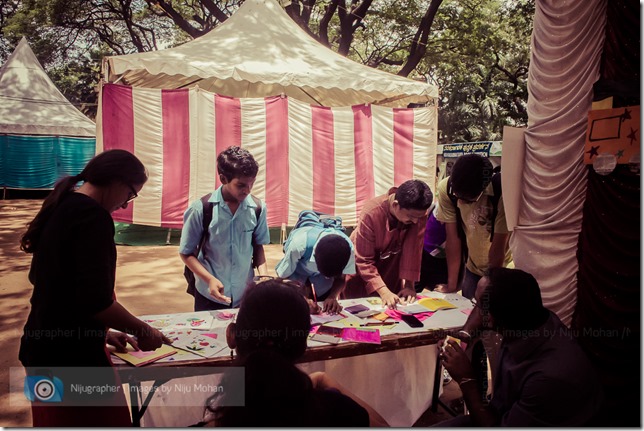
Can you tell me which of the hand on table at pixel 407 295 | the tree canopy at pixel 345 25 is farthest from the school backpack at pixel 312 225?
the tree canopy at pixel 345 25

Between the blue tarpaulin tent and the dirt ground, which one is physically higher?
the blue tarpaulin tent

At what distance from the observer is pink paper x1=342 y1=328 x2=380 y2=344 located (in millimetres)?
2453

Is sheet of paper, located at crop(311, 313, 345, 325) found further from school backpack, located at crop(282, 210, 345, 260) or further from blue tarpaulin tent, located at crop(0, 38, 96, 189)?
blue tarpaulin tent, located at crop(0, 38, 96, 189)

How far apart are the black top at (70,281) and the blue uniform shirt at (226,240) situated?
1.12m

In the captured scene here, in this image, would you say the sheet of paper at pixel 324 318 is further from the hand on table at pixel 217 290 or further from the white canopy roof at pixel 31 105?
the white canopy roof at pixel 31 105

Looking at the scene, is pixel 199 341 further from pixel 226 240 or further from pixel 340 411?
pixel 340 411

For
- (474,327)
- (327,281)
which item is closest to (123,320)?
(327,281)

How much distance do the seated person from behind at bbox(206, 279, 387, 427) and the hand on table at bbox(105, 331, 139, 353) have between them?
93cm

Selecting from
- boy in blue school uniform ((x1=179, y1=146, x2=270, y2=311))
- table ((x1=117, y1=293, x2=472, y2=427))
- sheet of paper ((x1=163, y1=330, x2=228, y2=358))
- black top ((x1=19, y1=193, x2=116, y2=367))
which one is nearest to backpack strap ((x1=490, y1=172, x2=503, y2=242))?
table ((x1=117, y1=293, x2=472, y2=427))

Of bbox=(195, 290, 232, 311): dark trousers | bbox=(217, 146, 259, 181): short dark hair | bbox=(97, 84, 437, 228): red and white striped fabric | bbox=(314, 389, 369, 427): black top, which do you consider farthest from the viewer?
bbox=(97, 84, 437, 228): red and white striped fabric

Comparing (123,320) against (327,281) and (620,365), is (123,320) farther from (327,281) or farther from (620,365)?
(620,365)

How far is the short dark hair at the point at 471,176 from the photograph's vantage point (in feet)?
9.82

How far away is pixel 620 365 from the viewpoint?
2303 mm

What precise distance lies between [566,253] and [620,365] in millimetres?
617
